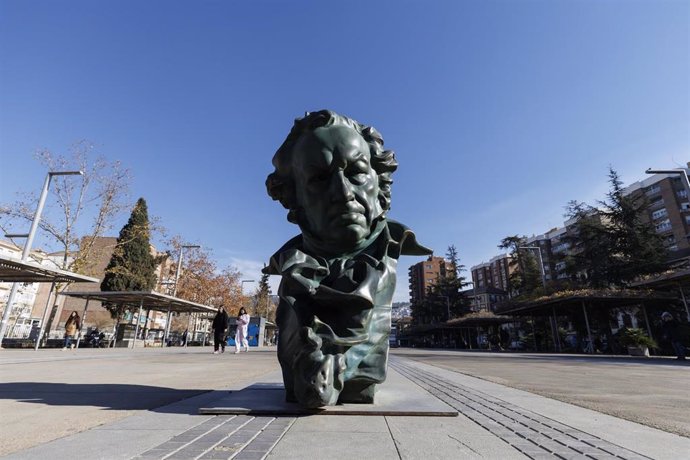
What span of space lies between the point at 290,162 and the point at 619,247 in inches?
1286

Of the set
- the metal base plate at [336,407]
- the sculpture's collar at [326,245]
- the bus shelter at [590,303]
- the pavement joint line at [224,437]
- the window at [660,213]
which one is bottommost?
the pavement joint line at [224,437]

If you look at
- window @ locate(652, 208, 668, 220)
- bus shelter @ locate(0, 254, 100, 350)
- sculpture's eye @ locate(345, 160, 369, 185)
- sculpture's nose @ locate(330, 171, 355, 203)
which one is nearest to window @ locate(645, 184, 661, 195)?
window @ locate(652, 208, 668, 220)

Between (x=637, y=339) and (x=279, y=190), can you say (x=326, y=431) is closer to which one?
(x=279, y=190)

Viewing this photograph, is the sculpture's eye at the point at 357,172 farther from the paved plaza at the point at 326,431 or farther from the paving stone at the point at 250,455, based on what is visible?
the paving stone at the point at 250,455

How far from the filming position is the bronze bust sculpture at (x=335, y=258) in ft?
9.26

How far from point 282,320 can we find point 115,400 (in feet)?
6.32

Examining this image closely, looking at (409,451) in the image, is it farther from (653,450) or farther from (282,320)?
(282,320)

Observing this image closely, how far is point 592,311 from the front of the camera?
24.9 metres

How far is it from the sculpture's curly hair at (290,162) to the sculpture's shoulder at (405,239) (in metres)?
0.22

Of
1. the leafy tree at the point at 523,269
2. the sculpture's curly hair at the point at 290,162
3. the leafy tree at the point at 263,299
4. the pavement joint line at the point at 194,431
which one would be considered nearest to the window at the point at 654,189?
the leafy tree at the point at 523,269

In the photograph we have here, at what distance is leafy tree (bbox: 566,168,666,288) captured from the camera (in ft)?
89.3

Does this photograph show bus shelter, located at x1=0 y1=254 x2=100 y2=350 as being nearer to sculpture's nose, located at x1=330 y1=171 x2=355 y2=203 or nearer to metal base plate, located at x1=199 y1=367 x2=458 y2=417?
metal base plate, located at x1=199 y1=367 x2=458 y2=417

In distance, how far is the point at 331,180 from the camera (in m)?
3.44

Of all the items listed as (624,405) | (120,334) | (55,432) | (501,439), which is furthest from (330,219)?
(120,334)
